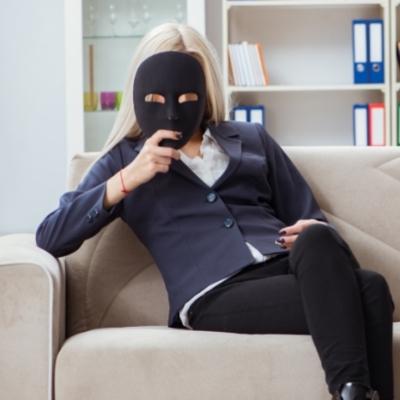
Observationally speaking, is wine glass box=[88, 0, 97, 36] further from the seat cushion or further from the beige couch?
the seat cushion

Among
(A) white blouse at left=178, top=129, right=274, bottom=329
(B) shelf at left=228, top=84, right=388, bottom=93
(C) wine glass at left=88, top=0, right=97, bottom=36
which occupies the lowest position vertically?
(A) white blouse at left=178, top=129, right=274, bottom=329

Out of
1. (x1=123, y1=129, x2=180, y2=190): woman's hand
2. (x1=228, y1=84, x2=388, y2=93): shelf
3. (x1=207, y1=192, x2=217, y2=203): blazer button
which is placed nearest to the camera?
(x1=123, y1=129, x2=180, y2=190): woman's hand

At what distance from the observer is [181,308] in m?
1.80

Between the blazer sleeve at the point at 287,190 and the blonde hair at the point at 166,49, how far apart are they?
7.9 inches

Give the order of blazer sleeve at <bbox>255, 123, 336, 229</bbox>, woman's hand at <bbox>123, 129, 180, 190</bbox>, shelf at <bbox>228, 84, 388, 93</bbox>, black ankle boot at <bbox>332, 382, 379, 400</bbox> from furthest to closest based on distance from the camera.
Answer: shelf at <bbox>228, 84, 388, 93</bbox> < blazer sleeve at <bbox>255, 123, 336, 229</bbox> < woman's hand at <bbox>123, 129, 180, 190</bbox> < black ankle boot at <bbox>332, 382, 379, 400</bbox>

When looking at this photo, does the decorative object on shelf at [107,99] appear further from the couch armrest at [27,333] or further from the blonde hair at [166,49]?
the couch armrest at [27,333]

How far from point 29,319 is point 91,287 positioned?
37cm

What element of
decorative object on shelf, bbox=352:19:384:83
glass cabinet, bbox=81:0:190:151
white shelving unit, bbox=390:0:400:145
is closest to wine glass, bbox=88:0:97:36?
glass cabinet, bbox=81:0:190:151

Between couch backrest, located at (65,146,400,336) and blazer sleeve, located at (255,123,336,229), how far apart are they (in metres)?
0.08

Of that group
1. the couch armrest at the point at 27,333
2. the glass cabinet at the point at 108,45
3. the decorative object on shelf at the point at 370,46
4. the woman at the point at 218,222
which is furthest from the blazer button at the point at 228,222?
the decorative object on shelf at the point at 370,46

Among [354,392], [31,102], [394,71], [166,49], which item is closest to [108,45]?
[31,102]

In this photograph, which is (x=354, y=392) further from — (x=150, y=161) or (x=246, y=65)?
(x=246, y=65)

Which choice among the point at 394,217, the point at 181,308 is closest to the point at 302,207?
the point at 394,217

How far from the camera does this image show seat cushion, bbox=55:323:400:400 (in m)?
1.58
